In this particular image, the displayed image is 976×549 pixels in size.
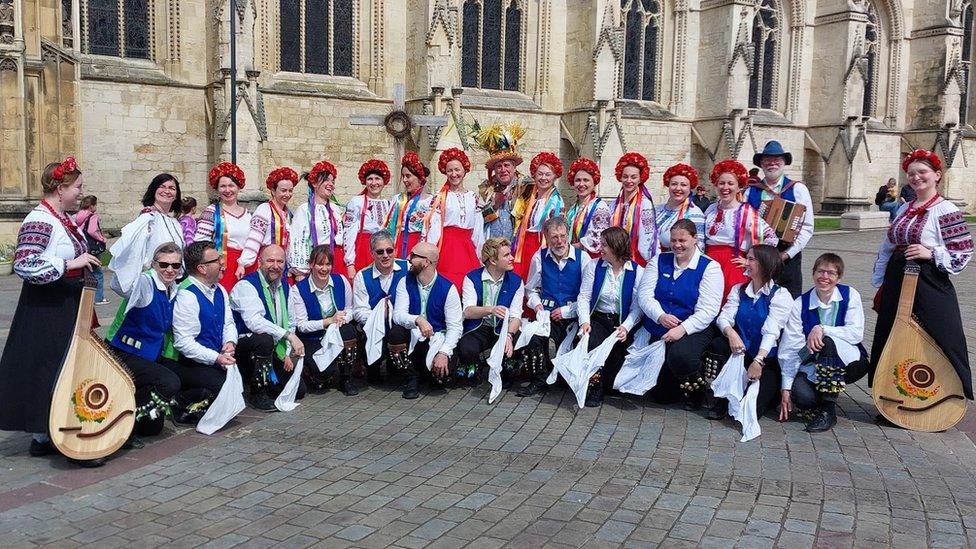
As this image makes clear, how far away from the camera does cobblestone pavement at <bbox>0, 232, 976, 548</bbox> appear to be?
424 centimetres

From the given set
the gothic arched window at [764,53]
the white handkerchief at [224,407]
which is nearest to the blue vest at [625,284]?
the white handkerchief at [224,407]

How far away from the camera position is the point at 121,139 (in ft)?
61.4

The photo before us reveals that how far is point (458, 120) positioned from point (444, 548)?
1840 centimetres

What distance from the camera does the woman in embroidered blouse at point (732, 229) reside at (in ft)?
23.4

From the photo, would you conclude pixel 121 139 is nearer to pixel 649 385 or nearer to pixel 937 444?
pixel 649 385

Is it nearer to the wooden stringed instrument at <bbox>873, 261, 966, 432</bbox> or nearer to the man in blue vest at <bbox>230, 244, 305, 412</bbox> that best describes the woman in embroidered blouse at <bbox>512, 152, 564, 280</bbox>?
the man in blue vest at <bbox>230, 244, 305, 412</bbox>

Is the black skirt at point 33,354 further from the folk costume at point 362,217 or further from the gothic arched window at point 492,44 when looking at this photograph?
the gothic arched window at point 492,44

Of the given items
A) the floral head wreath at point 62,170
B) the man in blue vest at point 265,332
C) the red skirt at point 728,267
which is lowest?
the man in blue vest at point 265,332

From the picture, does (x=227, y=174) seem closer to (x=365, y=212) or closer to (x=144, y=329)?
(x=365, y=212)

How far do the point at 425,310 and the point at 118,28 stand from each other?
611 inches

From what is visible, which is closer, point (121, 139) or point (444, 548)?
point (444, 548)

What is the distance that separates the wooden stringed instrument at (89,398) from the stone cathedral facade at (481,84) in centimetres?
666

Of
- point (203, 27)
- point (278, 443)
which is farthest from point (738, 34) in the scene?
point (278, 443)

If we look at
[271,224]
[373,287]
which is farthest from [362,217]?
[373,287]
